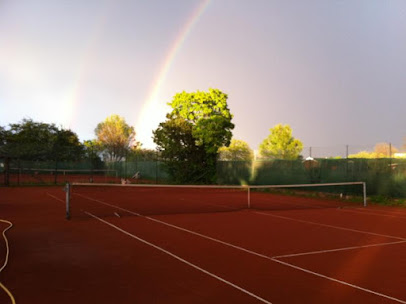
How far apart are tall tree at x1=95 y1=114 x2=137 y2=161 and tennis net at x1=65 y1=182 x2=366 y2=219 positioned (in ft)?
177

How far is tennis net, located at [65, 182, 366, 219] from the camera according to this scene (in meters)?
14.2

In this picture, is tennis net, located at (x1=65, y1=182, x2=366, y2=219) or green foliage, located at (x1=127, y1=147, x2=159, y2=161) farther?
Result: green foliage, located at (x1=127, y1=147, x2=159, y2=161)

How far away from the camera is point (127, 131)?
274 ft

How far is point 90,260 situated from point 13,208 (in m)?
9.45

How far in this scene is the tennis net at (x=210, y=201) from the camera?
1424 cm

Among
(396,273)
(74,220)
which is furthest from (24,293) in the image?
(74,220)

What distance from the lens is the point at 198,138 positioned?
32188mm

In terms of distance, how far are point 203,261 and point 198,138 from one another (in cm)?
2574

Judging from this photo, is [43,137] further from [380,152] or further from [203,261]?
[203,261]

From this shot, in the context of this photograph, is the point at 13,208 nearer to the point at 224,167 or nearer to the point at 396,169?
the point at 396,169

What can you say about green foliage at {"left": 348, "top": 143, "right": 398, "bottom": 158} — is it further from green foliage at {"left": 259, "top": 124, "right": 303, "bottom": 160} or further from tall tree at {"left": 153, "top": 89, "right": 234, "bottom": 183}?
green foliage at {"left": 259, "top": 124, "right": 303, "bottom": 160}

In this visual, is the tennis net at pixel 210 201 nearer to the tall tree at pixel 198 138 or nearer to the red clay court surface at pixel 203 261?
the red clay court surface at pixel 203 261

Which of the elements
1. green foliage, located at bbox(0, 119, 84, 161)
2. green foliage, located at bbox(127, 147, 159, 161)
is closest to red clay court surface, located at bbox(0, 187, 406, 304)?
green foliage, located at bbox(127, 147, 159, 161)

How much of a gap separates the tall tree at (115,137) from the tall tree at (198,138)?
4249cm
